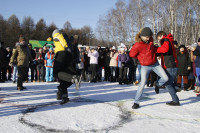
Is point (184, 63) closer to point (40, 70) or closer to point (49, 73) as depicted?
point (49, 73)

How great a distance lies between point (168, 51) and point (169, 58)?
1.00 ft

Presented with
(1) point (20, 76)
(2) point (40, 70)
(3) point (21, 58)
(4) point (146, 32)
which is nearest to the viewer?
(4) point (146, 32)

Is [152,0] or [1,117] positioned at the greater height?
[152,0]

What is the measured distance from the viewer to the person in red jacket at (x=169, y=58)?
16.6 ft

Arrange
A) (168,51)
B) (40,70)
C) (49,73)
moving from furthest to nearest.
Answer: (40,70)
(49,73)
(168,51)

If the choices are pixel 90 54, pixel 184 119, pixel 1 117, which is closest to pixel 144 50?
pixel 184 119

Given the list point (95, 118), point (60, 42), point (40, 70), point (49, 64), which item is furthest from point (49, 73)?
point (95, 118)

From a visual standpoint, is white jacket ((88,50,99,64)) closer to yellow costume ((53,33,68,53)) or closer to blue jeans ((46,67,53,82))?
blue jeans ((46,67,53,82))

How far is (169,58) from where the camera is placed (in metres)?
5.41

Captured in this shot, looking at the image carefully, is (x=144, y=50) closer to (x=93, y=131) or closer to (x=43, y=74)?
(x=93, y=131)

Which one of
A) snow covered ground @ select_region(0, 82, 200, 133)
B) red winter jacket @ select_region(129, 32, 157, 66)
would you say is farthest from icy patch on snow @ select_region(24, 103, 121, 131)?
red winter jacket @ select_region(129, 32, 157, 66)

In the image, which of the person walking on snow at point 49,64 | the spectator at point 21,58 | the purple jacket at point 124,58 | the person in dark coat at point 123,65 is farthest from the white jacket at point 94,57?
the spectator at point 21,58

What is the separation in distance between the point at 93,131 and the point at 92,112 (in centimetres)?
117

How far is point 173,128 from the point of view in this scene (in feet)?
11.5
